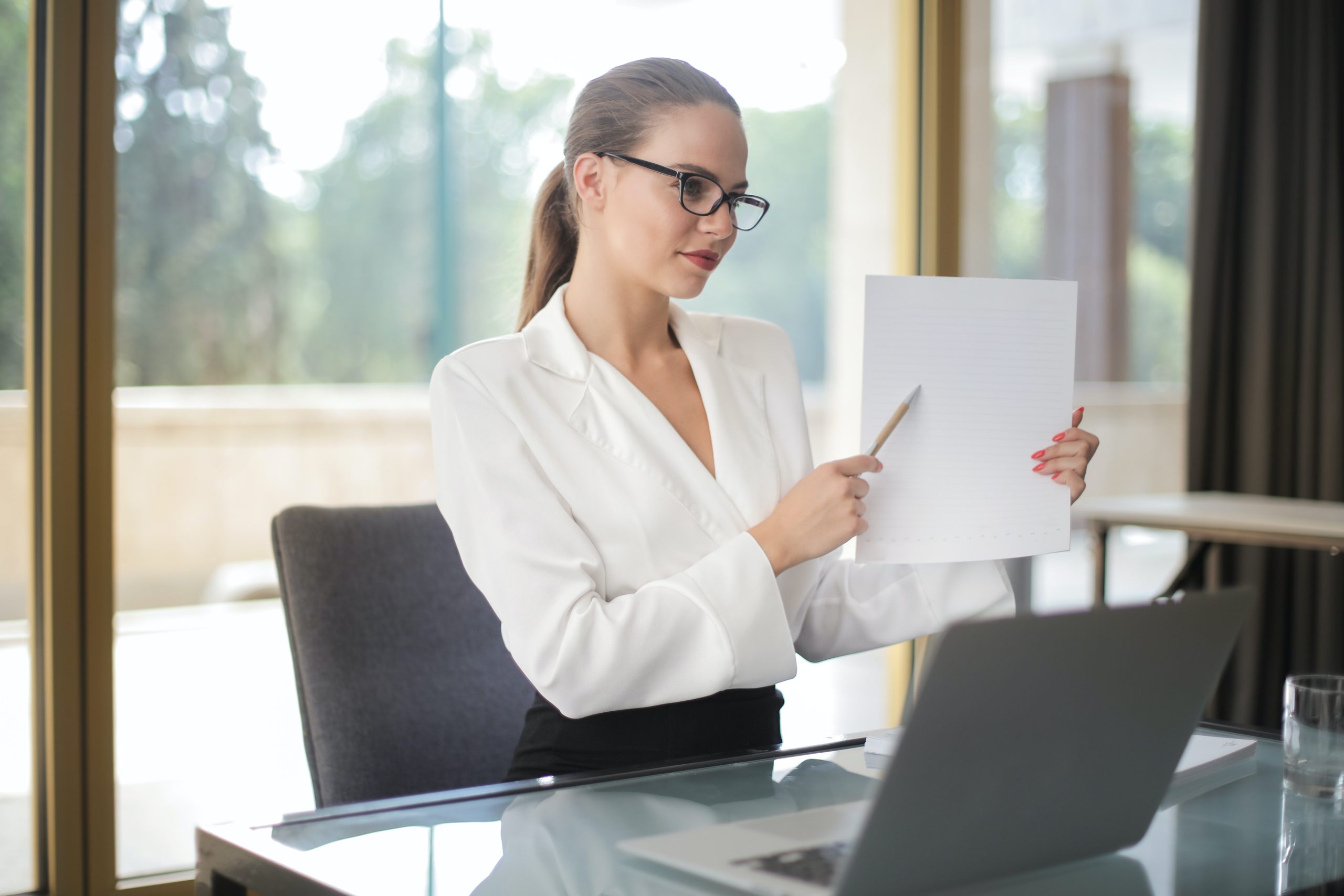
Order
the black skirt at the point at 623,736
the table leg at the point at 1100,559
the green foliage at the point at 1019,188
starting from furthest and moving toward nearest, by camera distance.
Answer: the green foliage at the point at 1019,188 < the table leg at the point at 1100,559 < the black skirt at the point at 623,736

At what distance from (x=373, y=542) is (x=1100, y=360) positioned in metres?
2.77

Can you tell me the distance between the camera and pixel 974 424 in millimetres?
1211

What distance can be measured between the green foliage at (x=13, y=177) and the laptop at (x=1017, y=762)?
5.44 ft

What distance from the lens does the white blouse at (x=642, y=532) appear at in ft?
4.09

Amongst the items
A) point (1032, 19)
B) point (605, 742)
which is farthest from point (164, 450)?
point (1032, 19)

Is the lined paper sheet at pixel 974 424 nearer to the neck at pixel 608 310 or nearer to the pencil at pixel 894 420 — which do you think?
the pencil at pixel 894 420

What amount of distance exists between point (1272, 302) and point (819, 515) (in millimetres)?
2703

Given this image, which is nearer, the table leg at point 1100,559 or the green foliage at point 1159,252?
the table leg at point 1100,559

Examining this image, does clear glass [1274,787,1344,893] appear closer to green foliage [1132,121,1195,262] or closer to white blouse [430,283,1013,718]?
white blouse [430,283,1013,718]

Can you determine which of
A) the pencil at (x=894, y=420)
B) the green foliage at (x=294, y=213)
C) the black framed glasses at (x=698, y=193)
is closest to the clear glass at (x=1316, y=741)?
the pencil at (x=894, y=420)

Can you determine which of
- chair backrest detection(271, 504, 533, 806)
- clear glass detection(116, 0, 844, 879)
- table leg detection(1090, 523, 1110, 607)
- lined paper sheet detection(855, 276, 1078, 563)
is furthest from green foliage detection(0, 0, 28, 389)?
table leg detection(1090, 523, 1110, 607)

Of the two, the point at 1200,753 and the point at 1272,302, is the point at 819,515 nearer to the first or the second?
the point at 1200,753

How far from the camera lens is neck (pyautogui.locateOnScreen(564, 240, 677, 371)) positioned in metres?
1.53

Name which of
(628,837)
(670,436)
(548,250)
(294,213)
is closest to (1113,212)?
(294,213)
